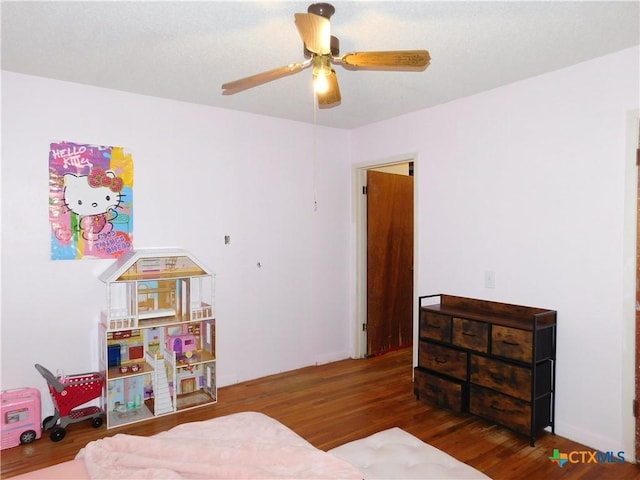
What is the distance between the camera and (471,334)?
10.3 ft

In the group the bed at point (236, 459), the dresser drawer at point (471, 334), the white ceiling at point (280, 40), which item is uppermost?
the white ceiling at point (280, 40)

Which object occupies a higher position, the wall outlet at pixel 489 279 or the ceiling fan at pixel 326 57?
the ceiling fan at pixel 326 57

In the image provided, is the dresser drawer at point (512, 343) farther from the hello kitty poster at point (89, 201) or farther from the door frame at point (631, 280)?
the hello kitty poster at point (89, 201)

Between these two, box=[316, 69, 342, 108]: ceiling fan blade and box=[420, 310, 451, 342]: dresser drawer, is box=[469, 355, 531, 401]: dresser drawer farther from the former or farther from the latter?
box=[316, 69, 342, 108]: ceiling fan blade

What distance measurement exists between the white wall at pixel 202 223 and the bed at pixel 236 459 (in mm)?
1665

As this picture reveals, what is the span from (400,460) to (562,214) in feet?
A: 6.50

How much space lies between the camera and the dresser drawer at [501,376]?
2816mm

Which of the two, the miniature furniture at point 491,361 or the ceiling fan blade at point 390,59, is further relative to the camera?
the miniature furniture at point 491,361

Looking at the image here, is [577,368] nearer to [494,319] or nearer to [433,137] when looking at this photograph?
[494,319]

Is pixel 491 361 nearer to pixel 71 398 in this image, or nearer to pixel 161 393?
pixel 161 393

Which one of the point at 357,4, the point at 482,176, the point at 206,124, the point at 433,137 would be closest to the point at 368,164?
the point at 433,137

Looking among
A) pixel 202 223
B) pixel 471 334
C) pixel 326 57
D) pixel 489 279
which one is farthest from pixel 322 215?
pixel 326 57

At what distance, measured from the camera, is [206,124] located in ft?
12.2

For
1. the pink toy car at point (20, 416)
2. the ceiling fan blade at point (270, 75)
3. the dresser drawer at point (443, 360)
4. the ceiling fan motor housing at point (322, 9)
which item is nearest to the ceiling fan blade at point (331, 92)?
the ceiling fan blade at point (270, 75)
